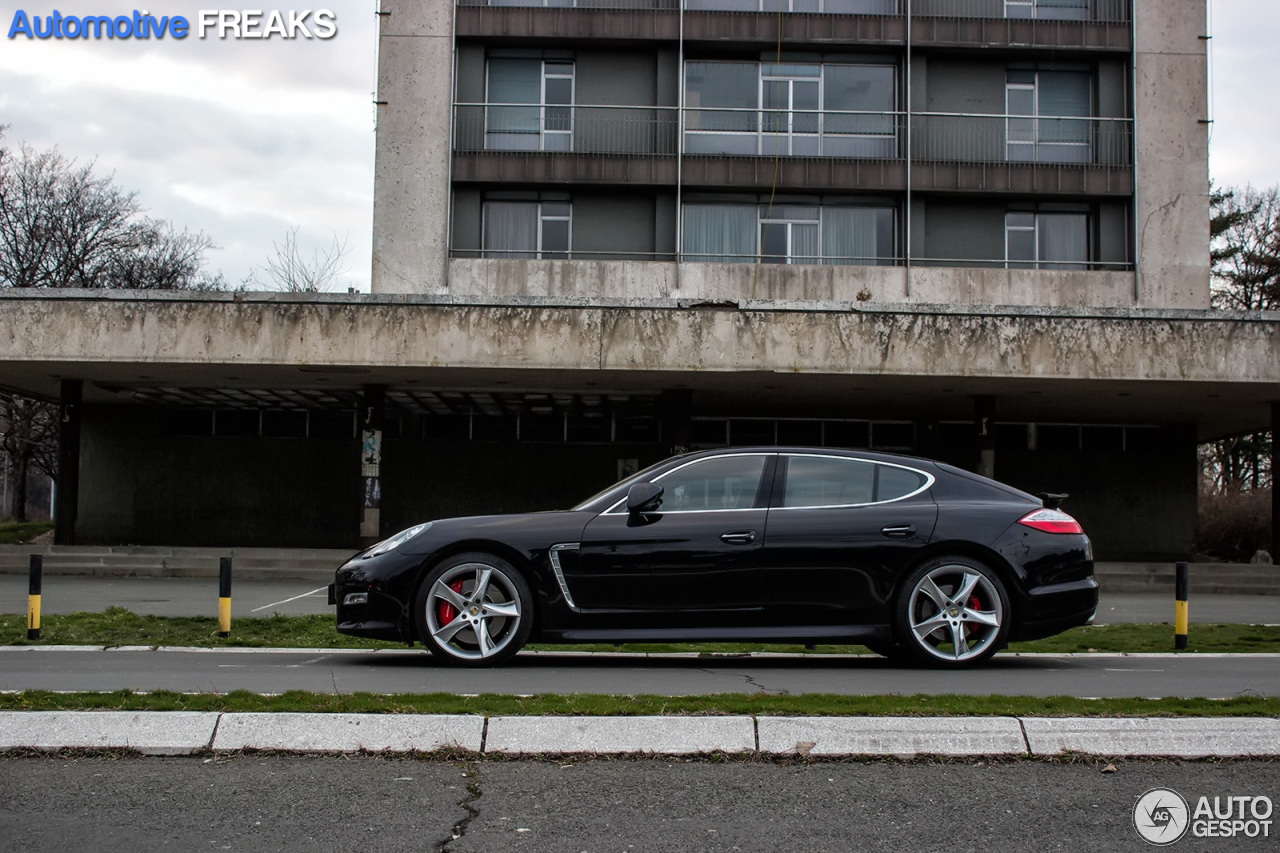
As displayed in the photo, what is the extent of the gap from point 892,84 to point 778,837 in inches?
1176

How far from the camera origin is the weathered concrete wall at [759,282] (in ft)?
→ 98.5

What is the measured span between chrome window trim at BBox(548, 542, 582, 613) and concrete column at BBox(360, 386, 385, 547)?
54.6 ft

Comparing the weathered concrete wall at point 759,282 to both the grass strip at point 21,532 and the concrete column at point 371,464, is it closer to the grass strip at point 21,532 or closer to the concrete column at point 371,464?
the concrete column at point 371,464

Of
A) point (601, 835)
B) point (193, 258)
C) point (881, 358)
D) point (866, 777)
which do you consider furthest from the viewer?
point (193, 258)

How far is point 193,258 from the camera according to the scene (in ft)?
153

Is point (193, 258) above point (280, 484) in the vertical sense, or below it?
above

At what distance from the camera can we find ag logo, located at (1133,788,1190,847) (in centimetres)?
418

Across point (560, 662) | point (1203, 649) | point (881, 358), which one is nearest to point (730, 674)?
point (560, 662)

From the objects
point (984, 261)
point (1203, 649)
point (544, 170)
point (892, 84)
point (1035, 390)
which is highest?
point (892, 84)

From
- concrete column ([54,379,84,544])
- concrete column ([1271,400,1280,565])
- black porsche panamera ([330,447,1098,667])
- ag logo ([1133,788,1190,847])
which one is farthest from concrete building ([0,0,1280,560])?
ag logo ([1133,788,1190,847])

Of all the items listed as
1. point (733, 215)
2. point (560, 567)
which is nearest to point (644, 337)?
point (733, 215)

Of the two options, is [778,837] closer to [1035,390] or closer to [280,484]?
[1035,390]

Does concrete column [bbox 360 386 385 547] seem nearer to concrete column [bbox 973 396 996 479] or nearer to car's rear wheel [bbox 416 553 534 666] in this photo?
concrete column [bbox 973 396 996 479]

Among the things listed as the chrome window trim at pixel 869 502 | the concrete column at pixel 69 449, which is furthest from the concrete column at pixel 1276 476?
the concrete column at pixel 69 449
